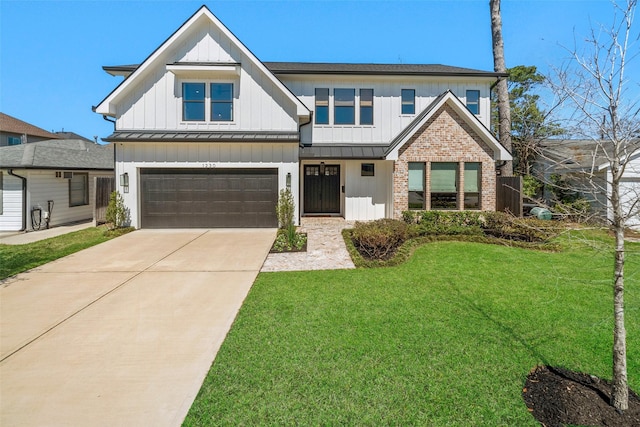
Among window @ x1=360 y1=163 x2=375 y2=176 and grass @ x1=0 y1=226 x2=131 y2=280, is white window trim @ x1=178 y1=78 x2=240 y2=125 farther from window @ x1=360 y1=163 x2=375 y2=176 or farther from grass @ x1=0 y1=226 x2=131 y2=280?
window @ x1=360 y1=163 x2=375 y2=176

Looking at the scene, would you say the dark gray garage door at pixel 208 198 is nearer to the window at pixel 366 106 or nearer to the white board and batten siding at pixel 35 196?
the white board and batten siding at pixel 35 196

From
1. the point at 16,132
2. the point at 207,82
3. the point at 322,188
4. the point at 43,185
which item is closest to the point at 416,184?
the point at 322,188

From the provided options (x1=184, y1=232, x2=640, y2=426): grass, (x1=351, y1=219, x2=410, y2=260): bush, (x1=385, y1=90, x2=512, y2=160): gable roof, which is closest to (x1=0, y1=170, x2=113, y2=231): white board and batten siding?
(x1=184, y1=232, x2=640, y2=426): grass

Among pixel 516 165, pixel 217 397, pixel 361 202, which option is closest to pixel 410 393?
pixel 217 397

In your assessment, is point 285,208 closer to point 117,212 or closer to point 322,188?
point 322,188

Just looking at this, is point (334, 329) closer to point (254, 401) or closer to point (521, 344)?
point (254, 401)

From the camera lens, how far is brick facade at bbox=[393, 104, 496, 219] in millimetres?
13570

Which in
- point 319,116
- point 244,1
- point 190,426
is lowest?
point 190,426

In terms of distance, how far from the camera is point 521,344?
4.33 meters

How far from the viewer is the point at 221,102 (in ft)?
45.9

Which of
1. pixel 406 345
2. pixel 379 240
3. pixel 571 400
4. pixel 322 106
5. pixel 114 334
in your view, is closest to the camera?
pixel 571 400

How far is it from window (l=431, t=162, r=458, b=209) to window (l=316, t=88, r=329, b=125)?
17.5 feet

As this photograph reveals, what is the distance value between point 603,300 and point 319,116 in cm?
1254

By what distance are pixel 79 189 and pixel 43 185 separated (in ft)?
7.97
